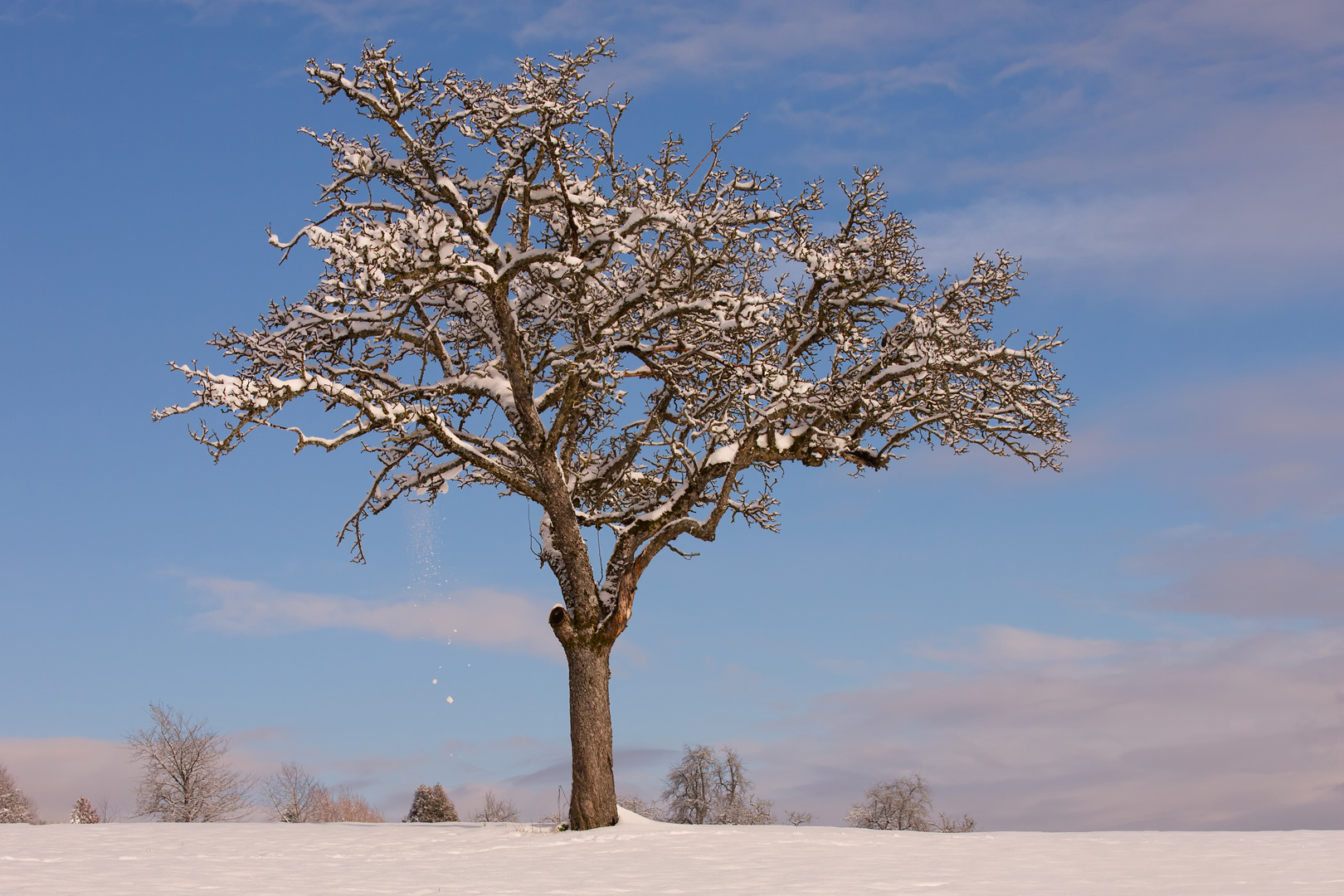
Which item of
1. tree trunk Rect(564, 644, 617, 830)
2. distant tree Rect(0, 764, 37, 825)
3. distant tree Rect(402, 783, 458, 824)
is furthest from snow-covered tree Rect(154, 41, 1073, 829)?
distant tree Rect(0, 764, 37, 825)

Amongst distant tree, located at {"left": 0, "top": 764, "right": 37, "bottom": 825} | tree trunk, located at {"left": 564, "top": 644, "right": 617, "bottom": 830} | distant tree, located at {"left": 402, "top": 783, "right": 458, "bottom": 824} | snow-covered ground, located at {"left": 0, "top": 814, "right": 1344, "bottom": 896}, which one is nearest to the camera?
snow-covered ground, located at {"left": 0, "top": 814, "right": 1344, "bottom": 896}

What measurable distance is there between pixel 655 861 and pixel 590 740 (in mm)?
3740

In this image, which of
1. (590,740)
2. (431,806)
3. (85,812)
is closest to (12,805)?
(85,812)

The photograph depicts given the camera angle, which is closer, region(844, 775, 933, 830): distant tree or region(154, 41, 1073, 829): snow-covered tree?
region(154, 41, 1073, 829): snow-covered tree

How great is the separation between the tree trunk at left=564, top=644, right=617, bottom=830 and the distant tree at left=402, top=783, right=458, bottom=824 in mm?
10952

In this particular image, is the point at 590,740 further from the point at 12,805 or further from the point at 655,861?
the point at 12,805

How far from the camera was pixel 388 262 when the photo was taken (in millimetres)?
14289

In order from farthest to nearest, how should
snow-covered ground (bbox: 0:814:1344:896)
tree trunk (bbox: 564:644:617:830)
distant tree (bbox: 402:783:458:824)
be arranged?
1. distant tree (bbox: 402:783:458:824)
2. tree trunk (bbox: 564:644:617:830)
3. snow-covered ground (bbox: 0:814:1344:896)

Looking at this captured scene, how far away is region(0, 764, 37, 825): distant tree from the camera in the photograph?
34969mm

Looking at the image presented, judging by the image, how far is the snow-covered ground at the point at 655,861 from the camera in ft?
33.2

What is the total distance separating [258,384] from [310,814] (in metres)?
22.6

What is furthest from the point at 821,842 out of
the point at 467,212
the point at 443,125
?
the point at 443,125

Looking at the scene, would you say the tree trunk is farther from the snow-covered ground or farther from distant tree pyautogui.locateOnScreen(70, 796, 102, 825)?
distant tree pyautogui.locateOnScreen(70, 796, 102, 825)

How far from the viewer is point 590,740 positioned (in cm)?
1544
